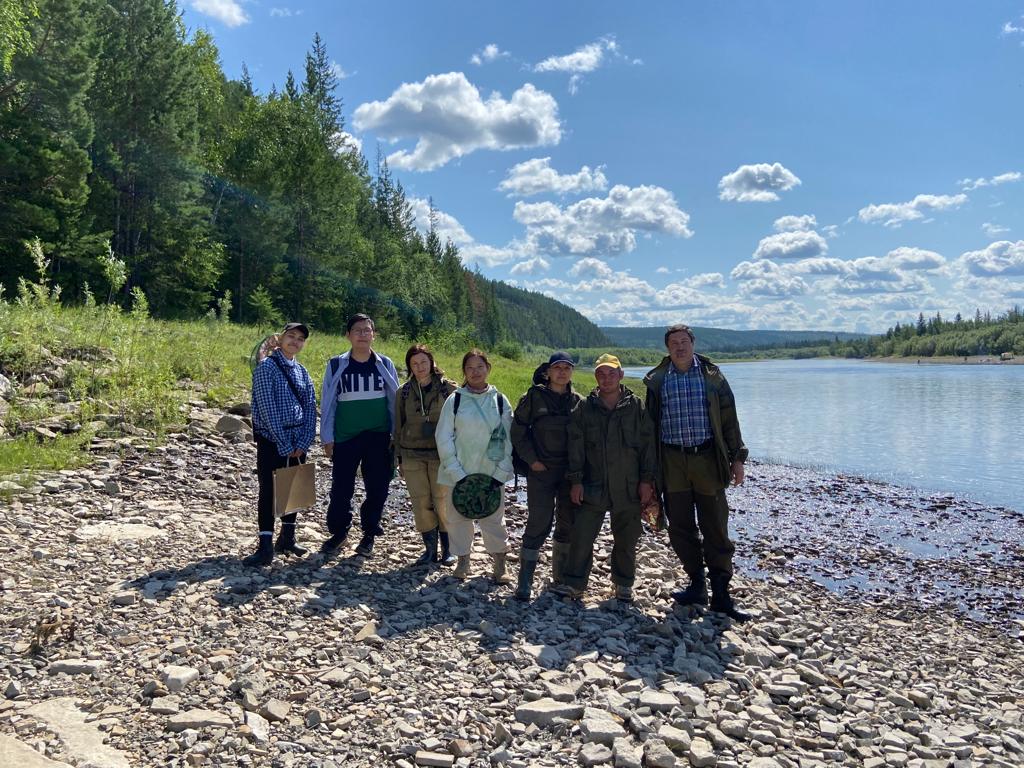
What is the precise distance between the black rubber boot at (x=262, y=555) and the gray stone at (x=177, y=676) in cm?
227

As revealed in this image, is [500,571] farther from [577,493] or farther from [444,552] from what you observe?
[577,493]

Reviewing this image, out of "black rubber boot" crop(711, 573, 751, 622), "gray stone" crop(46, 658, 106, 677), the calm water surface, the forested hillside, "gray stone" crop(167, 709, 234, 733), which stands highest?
the forested hillside

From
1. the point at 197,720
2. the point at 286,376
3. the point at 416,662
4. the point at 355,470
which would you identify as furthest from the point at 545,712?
the point at 286,376

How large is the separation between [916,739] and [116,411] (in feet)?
40.3

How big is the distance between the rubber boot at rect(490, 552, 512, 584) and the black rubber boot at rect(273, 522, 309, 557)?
2.20m

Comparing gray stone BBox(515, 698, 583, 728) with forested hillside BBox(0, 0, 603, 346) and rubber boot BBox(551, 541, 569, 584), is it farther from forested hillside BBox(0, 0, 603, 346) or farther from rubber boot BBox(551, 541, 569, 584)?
forested hillside BBox(0, 0, 603, 346)

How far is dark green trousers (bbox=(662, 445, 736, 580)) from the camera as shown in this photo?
6.49 metres

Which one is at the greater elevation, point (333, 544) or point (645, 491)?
point (645, 491)

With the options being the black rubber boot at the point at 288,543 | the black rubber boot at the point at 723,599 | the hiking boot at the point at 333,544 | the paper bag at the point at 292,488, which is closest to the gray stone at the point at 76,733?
the paper bag at the point at 292,488

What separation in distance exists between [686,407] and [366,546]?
402 centimetres

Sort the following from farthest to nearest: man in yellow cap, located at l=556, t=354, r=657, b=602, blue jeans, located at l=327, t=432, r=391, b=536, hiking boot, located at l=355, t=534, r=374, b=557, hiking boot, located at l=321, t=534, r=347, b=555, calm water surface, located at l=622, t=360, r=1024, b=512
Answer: calm water surface, located at l=622, t=360, r=1024, b=512 < hiking boot, located at l=355, t=534, r=374, b=557 < hiking boot, located at l=321, t=534, r=347, b=555 < blue jeans, located at l=327, t=432, r=391, b=536 < man in yellow cap, located at l=556, t=354, r=657, b=602

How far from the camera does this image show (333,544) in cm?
748

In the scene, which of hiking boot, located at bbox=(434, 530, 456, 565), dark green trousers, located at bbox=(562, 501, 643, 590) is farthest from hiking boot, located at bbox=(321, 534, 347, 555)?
dark green trousers, located at bbox=(562, 501, 643, 590)

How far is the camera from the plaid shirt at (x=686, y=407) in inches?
255
